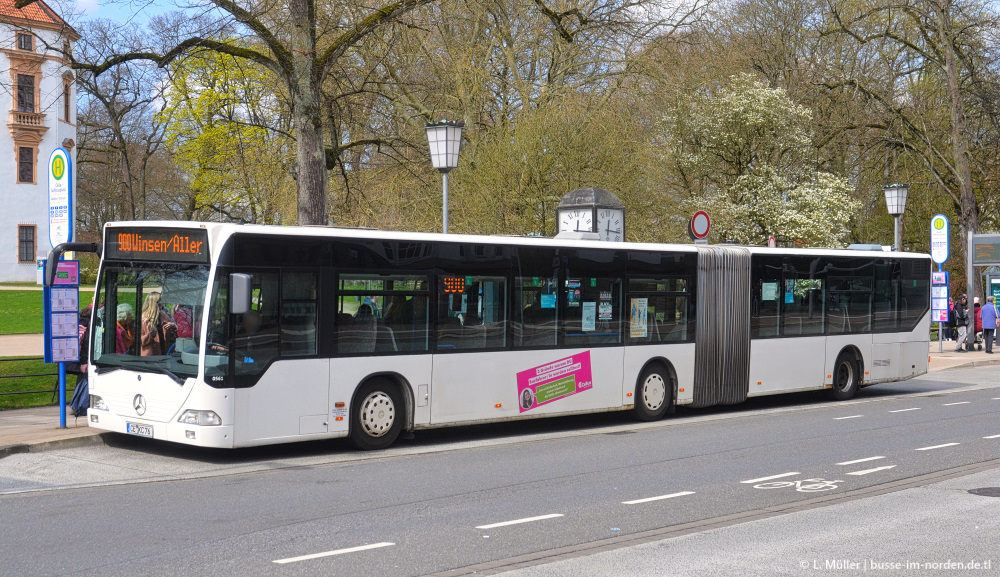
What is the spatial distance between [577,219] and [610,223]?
89 centimetres

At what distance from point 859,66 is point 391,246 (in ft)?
113

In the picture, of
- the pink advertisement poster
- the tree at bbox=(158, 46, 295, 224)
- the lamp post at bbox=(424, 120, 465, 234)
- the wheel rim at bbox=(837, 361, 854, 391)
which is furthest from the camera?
the tree at bbox=(158, 46, 295, 224)

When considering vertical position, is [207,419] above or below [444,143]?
below

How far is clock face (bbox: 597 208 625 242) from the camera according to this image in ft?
75.4

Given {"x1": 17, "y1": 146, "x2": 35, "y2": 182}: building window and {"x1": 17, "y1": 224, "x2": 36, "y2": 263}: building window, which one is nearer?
{"x1": 17, "y1": 224, "x2": 36, "y2": 263}: building window

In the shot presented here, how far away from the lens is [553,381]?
14.6 metres

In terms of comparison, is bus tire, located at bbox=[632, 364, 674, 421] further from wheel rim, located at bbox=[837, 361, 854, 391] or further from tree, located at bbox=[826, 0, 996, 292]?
tree, located at bbox=[826, 0, 996, 292]

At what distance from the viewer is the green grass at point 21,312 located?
3328 cm

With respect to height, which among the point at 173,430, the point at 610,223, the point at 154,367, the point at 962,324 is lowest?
the point at 173,430

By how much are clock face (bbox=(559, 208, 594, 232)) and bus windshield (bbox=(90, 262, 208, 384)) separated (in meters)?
11.9

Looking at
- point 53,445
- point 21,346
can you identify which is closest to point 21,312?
point 21,346

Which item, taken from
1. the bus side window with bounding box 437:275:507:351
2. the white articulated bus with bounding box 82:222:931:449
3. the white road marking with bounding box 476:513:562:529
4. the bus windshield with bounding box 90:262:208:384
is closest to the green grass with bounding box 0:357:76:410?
the bus windshield with bounding box 90:262:208:384

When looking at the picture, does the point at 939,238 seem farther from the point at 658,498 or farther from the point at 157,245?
the point at 157,245

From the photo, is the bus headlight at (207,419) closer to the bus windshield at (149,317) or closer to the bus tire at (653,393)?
the bus windshield at (149,317)
